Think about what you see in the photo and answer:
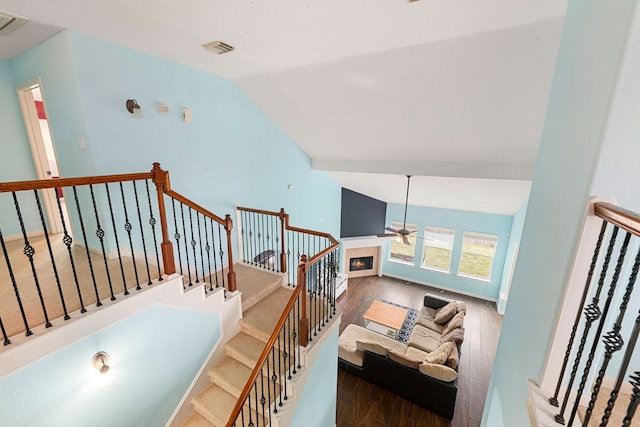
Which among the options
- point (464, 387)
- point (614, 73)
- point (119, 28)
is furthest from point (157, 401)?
point (464, 387)

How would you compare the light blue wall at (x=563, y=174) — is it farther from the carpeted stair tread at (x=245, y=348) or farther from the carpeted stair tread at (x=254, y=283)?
the carpeted stair tread at (x=254, y=283)

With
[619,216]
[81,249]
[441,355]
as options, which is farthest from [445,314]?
[81,249]

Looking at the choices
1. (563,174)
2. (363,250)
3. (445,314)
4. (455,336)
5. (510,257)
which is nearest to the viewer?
(563,174)

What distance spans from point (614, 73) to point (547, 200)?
0.82 m

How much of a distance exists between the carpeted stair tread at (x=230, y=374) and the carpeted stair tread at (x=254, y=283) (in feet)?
2.10

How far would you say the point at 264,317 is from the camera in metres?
3.40

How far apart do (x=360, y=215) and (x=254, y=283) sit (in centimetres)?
636

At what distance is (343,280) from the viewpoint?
28.6ft

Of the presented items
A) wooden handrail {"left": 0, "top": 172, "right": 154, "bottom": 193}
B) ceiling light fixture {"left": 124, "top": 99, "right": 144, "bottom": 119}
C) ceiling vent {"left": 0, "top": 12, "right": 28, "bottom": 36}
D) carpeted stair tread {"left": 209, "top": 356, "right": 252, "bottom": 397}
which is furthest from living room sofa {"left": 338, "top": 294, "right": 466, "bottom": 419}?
ceiling vent {"left": 0, "top": 12, "right": 28, "bottom": 36}

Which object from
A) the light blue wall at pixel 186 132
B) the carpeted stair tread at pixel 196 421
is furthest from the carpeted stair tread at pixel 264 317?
the light blue wall at pixel 186 132

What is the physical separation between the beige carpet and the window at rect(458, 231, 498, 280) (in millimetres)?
9166

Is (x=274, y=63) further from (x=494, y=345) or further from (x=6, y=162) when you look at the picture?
(x=494, y=345)

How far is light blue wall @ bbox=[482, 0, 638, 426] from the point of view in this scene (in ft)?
3.65

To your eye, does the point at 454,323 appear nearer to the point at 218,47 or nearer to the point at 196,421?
the point at 196,421
